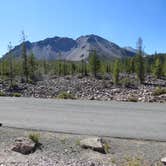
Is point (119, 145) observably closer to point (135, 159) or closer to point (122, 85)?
point (135, 159)

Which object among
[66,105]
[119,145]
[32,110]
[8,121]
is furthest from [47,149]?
[66,105]

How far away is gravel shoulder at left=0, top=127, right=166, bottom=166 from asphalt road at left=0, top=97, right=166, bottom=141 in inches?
28.9

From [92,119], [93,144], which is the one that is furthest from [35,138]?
[92,119]

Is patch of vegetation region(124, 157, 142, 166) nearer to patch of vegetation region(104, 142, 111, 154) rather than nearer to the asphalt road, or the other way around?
patch of vegetation region(104, 142, 111, 154)

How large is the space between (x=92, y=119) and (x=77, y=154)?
384 centimetres

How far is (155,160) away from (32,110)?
297 inches

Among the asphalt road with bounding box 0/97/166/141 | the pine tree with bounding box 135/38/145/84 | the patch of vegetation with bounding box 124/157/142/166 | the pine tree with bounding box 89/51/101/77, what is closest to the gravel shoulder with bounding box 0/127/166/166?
the patch of vegetation with bounding box 124/157/142/166

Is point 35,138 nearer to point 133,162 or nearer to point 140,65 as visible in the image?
point 133,162

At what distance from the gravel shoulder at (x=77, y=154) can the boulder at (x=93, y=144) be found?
108mm

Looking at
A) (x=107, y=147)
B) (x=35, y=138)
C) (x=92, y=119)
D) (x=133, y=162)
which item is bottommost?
(x=133, y=162)

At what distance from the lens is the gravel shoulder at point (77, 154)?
7.62m

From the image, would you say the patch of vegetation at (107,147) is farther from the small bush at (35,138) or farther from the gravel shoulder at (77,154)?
the small bush at (35,138)

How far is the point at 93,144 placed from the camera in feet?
27.8

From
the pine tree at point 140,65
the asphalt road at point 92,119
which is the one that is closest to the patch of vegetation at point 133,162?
the asphalt road at point 92,119
